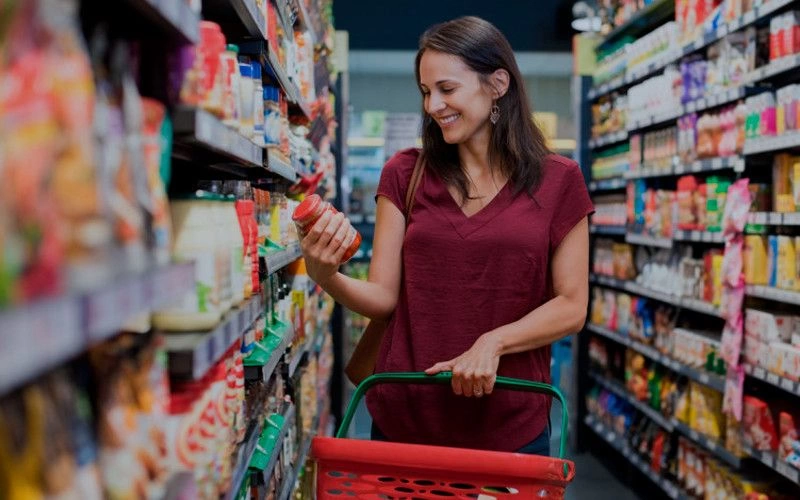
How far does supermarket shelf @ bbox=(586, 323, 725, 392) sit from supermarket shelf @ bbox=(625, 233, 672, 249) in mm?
590

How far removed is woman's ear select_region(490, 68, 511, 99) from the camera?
2.41 m

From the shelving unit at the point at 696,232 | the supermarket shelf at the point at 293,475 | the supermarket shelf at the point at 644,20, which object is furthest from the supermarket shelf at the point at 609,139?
the supermarket shelf at the point at 293,475

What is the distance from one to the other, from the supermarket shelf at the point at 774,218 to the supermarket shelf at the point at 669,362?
0.81 metres

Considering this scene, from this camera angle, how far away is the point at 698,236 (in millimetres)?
4555

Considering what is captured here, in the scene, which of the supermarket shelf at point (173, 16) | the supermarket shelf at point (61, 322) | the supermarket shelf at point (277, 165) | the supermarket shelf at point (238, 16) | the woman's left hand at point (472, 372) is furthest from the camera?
the supermarket shelf at point (277, 165)

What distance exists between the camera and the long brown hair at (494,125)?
7.67 feet

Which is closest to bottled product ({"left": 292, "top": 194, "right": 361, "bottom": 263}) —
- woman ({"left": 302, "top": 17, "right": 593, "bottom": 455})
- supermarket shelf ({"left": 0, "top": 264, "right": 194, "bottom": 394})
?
woman ({"left": 302, "top": 17, "right": 593, "bottom": 455})

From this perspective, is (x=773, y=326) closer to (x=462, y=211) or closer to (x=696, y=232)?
(x=696, y=232)

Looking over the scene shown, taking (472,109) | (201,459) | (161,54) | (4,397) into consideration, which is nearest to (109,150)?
(4,397)

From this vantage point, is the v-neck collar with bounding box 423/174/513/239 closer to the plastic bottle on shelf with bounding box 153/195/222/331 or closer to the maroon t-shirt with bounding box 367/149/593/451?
the maroon t-shirt with bounding box 367/149/593/451

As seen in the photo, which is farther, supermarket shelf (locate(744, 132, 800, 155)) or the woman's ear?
supermarket shelf (locate(744, 132, 800, 155))

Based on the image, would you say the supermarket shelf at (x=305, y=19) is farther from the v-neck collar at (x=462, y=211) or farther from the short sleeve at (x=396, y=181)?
the v-neck collar at (x=462, y=211)

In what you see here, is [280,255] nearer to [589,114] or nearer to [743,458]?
[743,458]

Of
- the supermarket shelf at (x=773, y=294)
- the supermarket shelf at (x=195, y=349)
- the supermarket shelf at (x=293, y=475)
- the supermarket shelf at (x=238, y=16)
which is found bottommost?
the supermarket shelf at (x=293, y=475)
